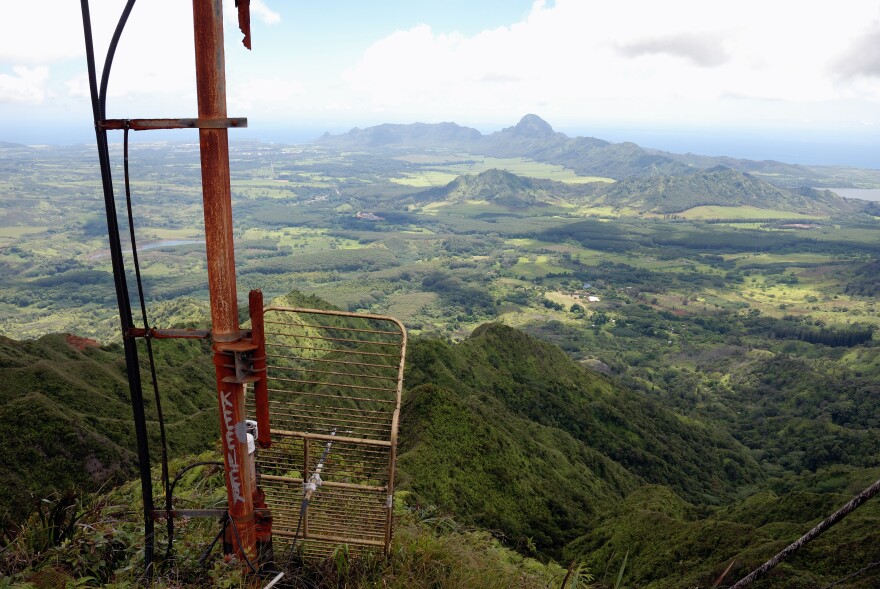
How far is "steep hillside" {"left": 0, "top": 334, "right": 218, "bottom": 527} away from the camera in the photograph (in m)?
20.4

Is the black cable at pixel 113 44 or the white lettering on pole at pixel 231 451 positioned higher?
the black cable at pixel 113 44

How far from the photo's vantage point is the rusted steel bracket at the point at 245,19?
12.8 feet

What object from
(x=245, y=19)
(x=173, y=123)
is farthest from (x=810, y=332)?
(x=173, y=123)

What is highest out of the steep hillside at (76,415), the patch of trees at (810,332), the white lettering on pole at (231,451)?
the white lettering on pole at (231,451)

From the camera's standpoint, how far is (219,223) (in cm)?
384

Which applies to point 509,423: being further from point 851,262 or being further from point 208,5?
point 851,262

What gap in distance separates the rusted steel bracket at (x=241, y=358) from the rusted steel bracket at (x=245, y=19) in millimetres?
2076

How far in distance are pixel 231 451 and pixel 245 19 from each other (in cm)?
308

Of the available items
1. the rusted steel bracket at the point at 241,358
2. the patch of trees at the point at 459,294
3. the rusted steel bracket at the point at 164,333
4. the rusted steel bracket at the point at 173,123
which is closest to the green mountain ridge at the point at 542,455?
the rusted steel bracket at the point at 164,333

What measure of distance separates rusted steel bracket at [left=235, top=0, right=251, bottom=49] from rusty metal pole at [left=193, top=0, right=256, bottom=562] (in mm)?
140

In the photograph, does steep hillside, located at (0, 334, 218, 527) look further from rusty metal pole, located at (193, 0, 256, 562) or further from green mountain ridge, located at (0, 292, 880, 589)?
rusty metal pole, located at (193, 0, 256, 562)

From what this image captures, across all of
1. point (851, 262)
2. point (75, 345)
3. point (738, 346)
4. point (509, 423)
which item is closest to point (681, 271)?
point (851, 262)

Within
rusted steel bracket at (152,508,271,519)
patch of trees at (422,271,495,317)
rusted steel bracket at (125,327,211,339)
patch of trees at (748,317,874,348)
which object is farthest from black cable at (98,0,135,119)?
patch of trees at (748,317,874,348)

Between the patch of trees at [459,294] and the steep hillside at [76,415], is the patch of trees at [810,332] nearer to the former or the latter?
the patch of trees at [459,294]
